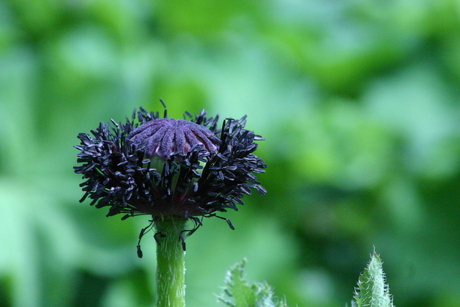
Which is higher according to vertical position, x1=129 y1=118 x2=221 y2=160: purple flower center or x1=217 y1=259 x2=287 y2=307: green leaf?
x1=129 y1=118 x2=221 y2=160: purple flower center

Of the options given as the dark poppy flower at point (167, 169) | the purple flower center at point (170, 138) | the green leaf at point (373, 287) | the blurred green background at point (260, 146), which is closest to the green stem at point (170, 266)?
the dark poppy flower at point (167, 169)

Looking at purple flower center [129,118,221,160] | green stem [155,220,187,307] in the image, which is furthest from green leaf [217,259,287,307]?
purple flower center [129,118,221,160]

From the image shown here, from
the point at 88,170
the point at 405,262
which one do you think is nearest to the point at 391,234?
the point at 405,262

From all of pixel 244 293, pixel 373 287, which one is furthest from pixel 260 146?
pixel 373 287

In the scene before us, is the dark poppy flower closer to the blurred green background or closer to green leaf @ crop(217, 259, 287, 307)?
green leaf @ crop(217, 259, 287, 307)

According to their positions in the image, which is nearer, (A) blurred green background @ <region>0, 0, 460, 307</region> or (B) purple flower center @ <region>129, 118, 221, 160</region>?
(B) purple flower center @ <region>129, 118, 221, 160</region>

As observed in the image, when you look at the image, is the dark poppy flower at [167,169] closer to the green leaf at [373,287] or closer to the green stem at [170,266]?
the green stem at [170,266]
